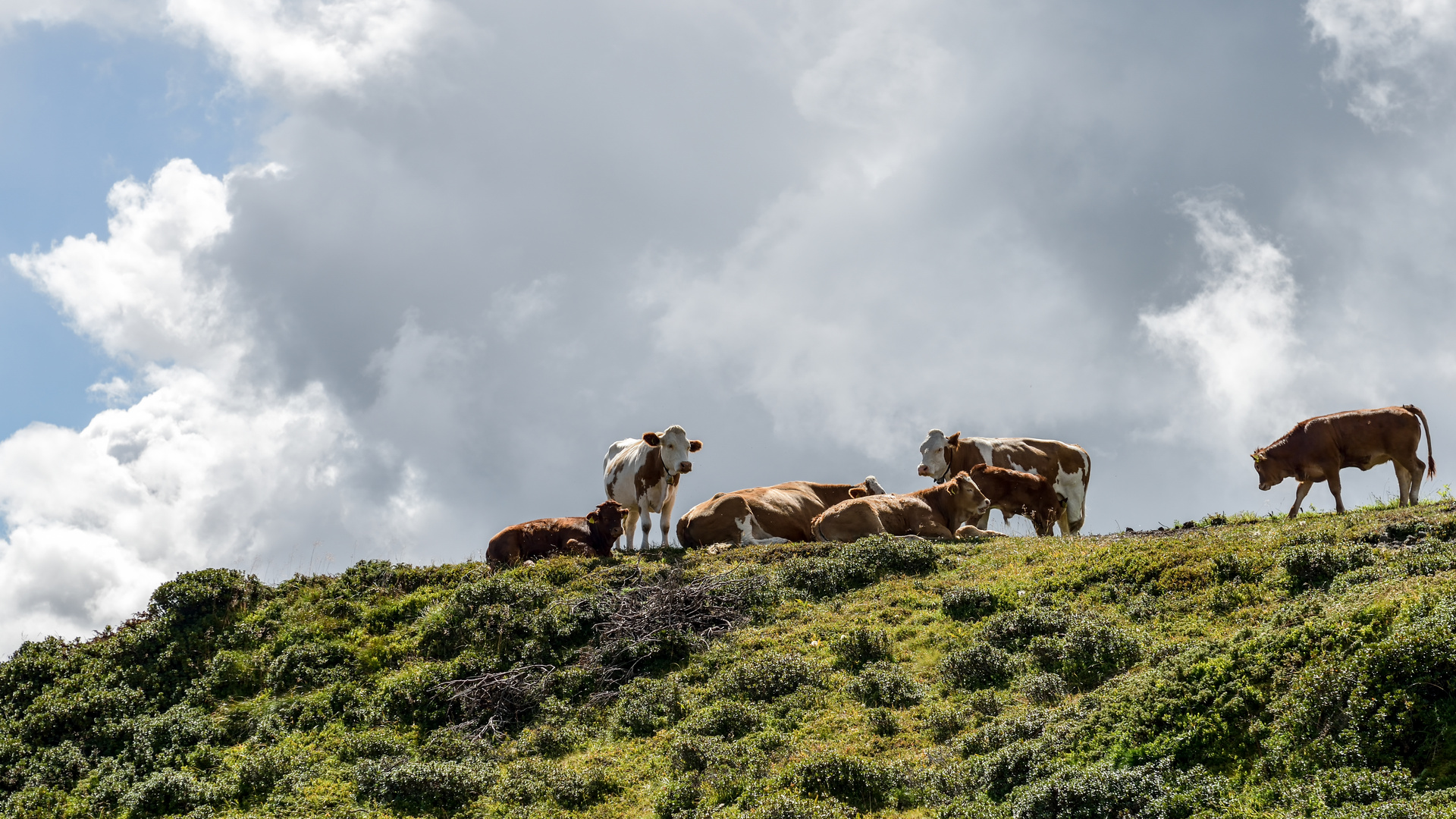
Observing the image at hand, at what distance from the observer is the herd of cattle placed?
2128cm

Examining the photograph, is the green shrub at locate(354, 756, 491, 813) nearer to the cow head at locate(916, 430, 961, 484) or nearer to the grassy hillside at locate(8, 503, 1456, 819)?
the grassy hillside at locate(8, 503, 1456, 819)

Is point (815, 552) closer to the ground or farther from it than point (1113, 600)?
farther from it

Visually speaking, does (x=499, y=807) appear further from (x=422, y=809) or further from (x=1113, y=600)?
(x=1113, y=600)

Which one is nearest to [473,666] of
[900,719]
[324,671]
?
[324,671]

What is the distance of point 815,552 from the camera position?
19281 millimetres

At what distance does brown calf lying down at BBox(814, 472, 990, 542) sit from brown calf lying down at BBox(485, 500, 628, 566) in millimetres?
4663

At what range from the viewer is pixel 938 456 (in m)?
28.4

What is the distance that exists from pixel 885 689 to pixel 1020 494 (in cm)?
1118

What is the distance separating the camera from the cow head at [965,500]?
21.5m

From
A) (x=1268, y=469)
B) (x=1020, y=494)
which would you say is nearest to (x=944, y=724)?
(x=1020, y=494)

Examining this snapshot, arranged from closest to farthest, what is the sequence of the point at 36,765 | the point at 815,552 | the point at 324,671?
1. the point at 36,765
2. the point at 324,671
3. the point at 815,552

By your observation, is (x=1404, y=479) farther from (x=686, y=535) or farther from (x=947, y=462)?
(x=686, y=535)

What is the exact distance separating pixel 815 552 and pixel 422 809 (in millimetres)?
9119

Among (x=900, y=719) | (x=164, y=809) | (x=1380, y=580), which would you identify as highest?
(x=1380, y=580)
